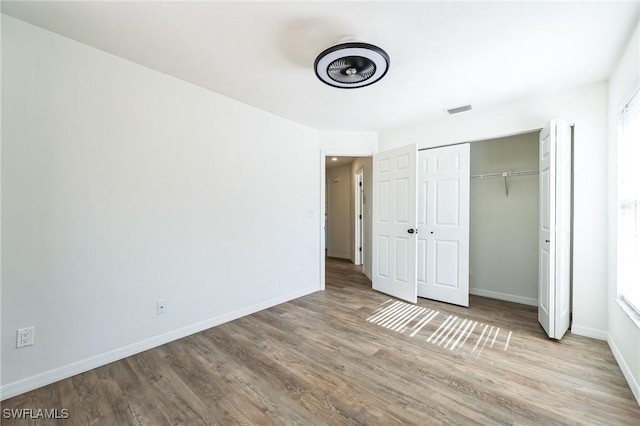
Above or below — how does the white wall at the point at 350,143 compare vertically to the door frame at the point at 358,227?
above

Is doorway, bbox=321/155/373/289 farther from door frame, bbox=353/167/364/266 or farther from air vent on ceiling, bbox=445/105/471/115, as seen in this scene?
air vent on ceiling, bbox=445/105/471/115

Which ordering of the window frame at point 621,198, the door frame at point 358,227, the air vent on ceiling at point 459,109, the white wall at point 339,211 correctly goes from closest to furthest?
the window frame at point 621,198
the air vent on ceiling at point 459,109
the door frame at point 358,227
the white wall at point 339,211

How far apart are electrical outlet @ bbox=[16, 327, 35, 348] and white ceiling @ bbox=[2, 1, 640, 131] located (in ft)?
6.62

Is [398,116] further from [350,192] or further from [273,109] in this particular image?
[350,192]

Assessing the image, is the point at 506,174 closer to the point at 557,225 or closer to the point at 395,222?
the point at 557,225

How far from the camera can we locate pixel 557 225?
245cm

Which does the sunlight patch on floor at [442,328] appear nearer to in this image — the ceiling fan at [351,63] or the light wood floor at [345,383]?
the light wood floor at [345,383]

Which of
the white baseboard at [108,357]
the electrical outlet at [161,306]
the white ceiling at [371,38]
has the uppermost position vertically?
the white ceiling at [371,38]

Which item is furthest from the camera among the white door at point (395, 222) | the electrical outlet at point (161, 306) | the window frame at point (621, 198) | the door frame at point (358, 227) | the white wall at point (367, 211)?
the door frame at point (358, 227)

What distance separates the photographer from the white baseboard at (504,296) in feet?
11.4

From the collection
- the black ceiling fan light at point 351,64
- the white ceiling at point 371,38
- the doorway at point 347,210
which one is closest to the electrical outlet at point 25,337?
the white ceiling at point 371,38

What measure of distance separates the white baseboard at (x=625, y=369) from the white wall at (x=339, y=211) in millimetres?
4688

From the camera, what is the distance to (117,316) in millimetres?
2182

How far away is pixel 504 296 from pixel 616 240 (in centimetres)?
171
